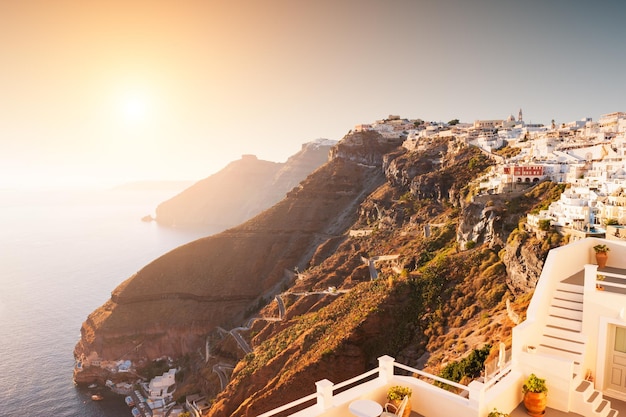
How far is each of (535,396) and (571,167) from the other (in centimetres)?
3753

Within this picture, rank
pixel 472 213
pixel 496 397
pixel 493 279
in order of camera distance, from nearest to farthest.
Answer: pixel 496 397 < pixel 493 279 < pixel 472 213

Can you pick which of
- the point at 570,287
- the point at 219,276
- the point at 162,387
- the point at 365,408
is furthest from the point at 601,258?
the point at 219,276

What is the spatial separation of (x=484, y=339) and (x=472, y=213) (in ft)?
54.4

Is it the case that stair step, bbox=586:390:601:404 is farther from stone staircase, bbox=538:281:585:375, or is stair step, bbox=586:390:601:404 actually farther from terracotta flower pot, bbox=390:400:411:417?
terracotta flower pot, bbox=390:400:411:417

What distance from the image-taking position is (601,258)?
1187cm

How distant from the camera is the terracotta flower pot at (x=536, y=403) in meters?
7.46

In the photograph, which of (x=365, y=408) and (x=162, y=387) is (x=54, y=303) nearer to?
(x=162, y=387)

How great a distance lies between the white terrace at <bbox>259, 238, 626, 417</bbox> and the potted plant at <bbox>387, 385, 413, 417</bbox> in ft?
0.85

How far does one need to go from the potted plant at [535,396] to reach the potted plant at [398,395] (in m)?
2.54

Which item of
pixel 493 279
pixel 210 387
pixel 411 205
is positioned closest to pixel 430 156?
pixel 411 205

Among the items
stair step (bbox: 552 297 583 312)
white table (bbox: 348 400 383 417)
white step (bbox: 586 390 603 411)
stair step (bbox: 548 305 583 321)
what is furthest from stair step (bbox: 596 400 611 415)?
white table (bbox: 348 400 383 417)

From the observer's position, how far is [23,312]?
273ft

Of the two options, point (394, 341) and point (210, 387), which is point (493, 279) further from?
point (210, 387)

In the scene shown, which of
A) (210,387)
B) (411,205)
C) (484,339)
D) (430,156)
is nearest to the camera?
(484,339)
